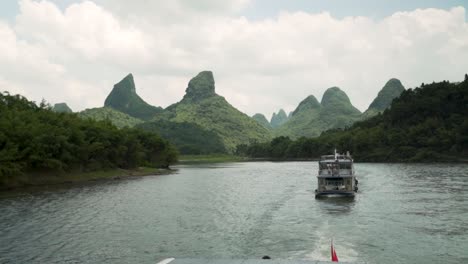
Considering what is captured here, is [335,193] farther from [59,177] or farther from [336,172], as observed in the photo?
[59,177]

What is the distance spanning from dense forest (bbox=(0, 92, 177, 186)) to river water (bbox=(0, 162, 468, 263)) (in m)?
10.5

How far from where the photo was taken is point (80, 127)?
101 m

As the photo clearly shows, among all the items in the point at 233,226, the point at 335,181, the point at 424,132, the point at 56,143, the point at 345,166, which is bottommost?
the point at 233,226

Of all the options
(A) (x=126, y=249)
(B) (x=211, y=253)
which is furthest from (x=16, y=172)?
(B) (x=211, y=253)

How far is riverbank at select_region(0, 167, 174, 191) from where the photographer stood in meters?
70.3

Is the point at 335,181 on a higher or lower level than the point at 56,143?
lower

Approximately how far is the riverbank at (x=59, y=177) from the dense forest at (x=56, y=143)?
0.98 metres

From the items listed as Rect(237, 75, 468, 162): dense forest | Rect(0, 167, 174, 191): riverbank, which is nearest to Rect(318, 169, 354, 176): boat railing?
Rect(0, 167, 174, 191): riverbank

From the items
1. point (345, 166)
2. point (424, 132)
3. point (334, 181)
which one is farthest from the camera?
point (424, 132)

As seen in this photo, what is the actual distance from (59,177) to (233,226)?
5524 cm

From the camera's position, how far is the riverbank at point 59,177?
70338mm

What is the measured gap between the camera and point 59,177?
8269 cm

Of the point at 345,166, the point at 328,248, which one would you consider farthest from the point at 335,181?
the point at 328,248

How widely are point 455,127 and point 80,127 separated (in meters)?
137
